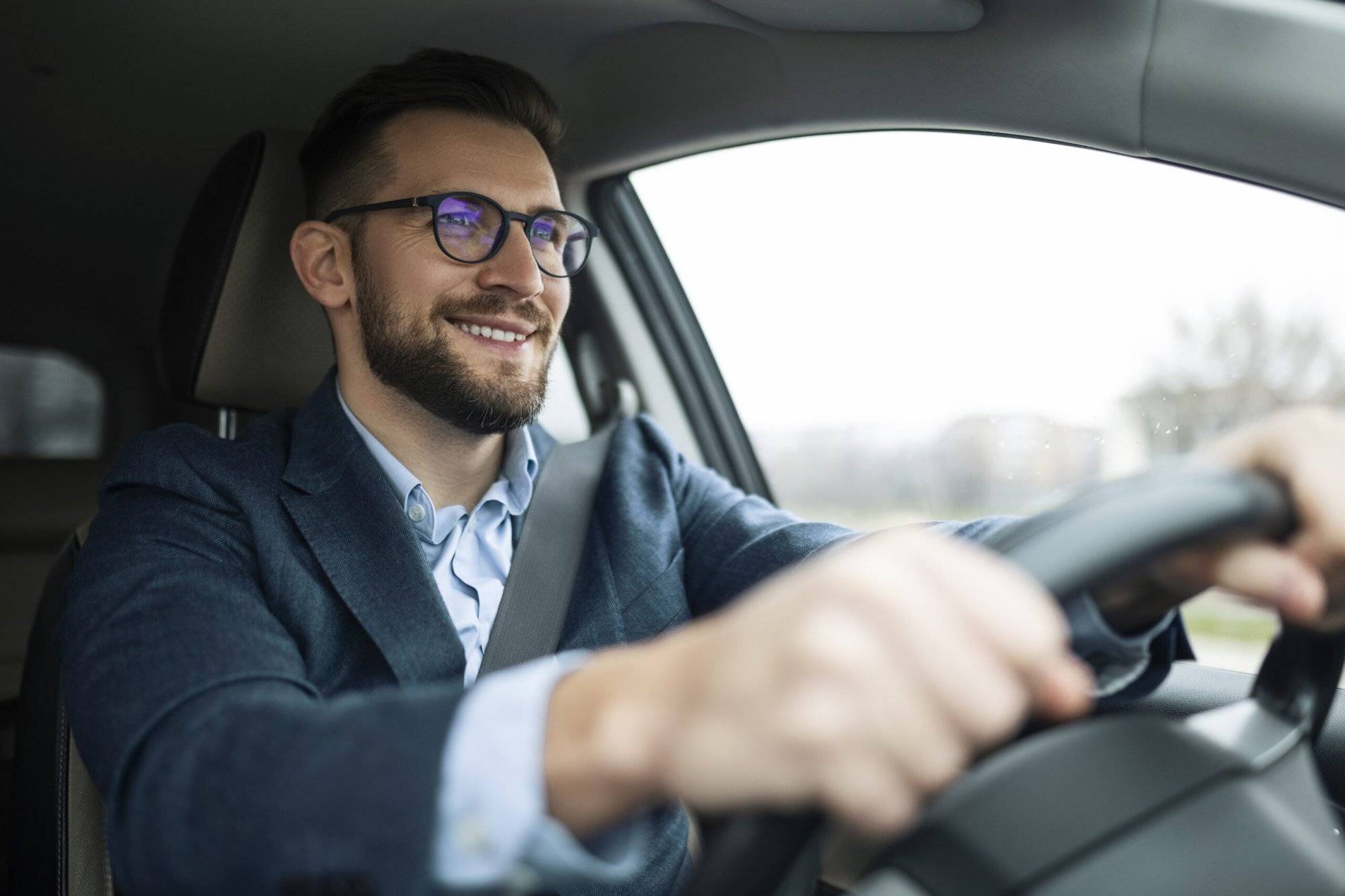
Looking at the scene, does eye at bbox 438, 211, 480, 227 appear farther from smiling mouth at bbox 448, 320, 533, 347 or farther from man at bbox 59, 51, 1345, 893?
smiling mouth at bbox 448, 320, 533, 347

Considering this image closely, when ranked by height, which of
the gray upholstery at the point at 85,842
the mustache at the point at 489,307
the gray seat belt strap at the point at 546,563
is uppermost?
the mustache at the point at 489,307

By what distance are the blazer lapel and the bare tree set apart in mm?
939

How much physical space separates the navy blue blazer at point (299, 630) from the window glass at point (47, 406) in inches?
55.9

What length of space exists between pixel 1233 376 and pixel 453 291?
1.04m

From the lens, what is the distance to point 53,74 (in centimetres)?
168

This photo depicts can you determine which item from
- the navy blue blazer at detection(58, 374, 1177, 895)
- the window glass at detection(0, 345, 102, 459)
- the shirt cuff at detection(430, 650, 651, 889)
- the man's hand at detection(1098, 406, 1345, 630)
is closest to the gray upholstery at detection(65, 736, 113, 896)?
the navy blue blazer at detection(58, 374, 1177, 895)

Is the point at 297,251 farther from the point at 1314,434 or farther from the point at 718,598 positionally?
the point at 1314,434

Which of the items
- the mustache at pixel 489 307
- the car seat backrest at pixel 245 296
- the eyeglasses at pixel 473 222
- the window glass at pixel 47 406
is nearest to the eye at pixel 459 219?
the eyeglasses at pixel 473 222

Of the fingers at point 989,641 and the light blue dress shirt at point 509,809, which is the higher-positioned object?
the fingers at point 989,641

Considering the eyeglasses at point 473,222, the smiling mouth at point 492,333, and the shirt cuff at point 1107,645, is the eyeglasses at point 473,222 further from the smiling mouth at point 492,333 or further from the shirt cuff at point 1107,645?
the shirt cuff at point 1107,645

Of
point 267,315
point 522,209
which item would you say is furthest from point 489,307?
point 267,315

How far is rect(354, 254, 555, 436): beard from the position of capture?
1.38 meters

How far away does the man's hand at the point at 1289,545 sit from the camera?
59cm

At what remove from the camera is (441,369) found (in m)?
1.38
